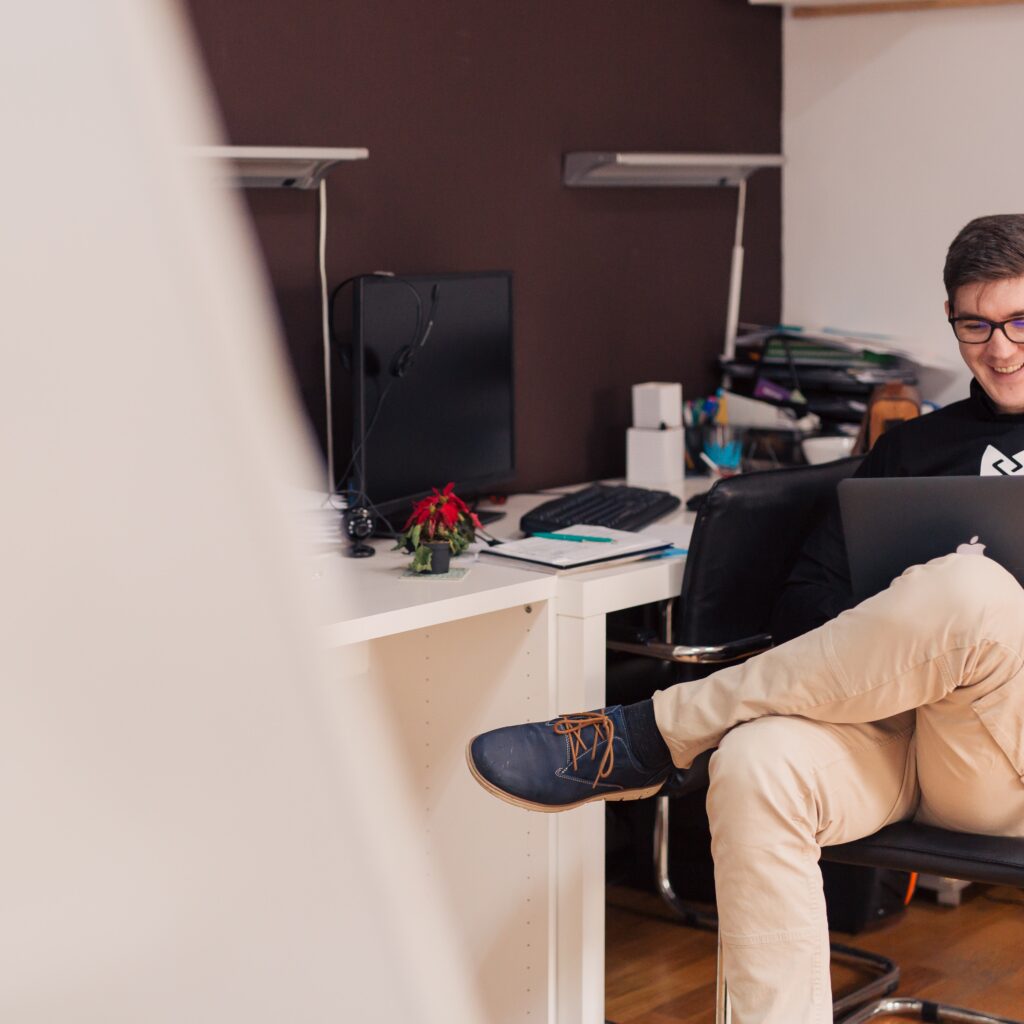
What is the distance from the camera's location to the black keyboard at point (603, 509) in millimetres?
2104

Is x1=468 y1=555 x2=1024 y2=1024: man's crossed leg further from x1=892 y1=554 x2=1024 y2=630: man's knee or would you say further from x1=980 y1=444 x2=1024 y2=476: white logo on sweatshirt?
x1=980 y1=444 x2=1024 y2=476: white logo on sweatshirt

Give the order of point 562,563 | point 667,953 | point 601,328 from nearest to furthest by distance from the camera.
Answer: point 562,563, point 667,953, point 601,328

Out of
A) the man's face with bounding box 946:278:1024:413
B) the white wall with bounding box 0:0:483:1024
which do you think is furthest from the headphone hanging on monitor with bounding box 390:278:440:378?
the white wall with bounding box 0:0:483:1024

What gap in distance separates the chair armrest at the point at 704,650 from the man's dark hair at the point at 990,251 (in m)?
0.56

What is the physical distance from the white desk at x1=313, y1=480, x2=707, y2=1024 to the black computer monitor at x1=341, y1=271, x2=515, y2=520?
15cm

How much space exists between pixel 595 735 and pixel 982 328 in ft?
2.39

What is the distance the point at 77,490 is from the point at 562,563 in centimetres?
154

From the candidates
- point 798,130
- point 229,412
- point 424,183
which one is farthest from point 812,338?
point 229,412

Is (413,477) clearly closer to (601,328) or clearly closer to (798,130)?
(601,328)

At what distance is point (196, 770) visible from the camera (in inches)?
13.0

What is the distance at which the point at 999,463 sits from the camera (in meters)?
1.80

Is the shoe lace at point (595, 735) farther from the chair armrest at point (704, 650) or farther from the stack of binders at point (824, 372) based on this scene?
the stack of binders at point (824, 372)

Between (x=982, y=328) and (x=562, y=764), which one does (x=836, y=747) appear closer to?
(x=562, y=764)

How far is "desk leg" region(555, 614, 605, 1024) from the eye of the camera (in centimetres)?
183
